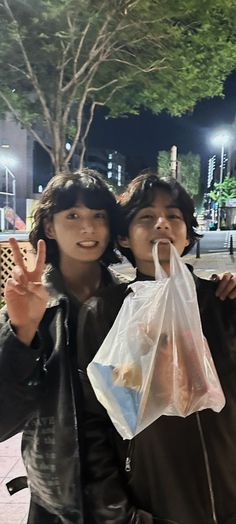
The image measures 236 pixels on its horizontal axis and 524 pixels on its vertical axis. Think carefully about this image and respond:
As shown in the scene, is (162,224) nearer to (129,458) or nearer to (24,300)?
(24,300)

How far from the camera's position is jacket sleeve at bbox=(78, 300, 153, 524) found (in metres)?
0.69

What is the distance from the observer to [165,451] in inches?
26.0

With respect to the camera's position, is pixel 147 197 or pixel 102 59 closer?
pixel 147 197

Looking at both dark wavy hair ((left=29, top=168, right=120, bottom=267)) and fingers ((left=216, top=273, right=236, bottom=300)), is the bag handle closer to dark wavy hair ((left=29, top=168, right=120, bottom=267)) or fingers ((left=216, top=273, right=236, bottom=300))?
fingers ((left=216, top=273, right=236, bottom=300))

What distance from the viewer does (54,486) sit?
730mm

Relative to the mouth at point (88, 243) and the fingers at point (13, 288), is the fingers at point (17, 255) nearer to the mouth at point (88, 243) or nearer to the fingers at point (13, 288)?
the fingers at point (13, 288)

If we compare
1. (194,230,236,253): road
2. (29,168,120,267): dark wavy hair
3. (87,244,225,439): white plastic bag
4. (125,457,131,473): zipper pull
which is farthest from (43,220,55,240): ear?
(194,230,236,253): road

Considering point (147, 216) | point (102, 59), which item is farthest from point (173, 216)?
point (102, 59)

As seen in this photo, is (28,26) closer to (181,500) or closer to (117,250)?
(117,250)

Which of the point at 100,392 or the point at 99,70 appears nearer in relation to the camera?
the point at 100,392

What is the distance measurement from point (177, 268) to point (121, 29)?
10.1ft

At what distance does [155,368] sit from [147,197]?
1.15 ft

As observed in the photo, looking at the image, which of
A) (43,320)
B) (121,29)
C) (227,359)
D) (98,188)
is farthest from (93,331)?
(121,29)

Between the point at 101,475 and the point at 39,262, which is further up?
the point at 39,262
